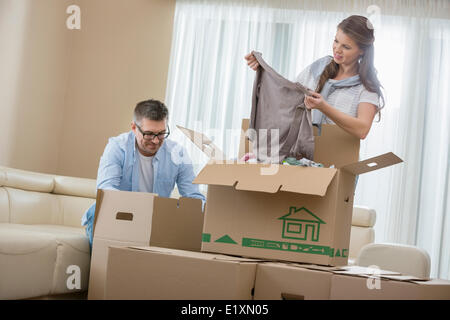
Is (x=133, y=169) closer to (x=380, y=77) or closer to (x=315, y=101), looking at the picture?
(x=315, y=101)

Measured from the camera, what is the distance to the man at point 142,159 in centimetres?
229

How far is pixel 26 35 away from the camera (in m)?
4.13

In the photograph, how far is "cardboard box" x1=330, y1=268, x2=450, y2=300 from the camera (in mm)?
1321

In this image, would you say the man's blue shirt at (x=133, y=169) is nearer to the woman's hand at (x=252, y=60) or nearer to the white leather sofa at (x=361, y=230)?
the woman's hand at (x=252, y=60)

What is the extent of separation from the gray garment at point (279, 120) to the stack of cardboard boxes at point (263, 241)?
111 mm

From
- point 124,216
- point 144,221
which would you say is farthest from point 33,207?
point 144,221

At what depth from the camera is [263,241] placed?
158cm

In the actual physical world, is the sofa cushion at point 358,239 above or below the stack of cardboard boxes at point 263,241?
below

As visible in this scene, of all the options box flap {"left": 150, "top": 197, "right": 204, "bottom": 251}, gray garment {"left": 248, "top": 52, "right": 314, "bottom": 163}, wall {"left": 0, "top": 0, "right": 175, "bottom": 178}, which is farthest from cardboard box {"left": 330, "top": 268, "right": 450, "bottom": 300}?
wall {"left": 0, "top": 0, "right": 175, "bottom": 178}

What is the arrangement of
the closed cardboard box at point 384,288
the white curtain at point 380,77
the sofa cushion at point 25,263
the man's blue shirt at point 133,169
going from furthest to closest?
the white curtain at point 380,77 → the man's blue shirt at point 133,169 → the sofa cushion at point 25,263 → the closed cardboard box at point 384,288

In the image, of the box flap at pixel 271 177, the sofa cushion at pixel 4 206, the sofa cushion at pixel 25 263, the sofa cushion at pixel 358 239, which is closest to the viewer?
the box flap at pixel 271 177

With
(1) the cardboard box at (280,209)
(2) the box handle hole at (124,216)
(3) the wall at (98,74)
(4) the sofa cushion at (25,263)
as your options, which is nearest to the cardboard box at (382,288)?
(1) the cardboard box at (280,209)

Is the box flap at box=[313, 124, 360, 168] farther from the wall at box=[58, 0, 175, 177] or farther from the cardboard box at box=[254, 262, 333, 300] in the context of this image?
the wall at box=[58, 0, 175, 177]

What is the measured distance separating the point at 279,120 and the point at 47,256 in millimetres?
1195
